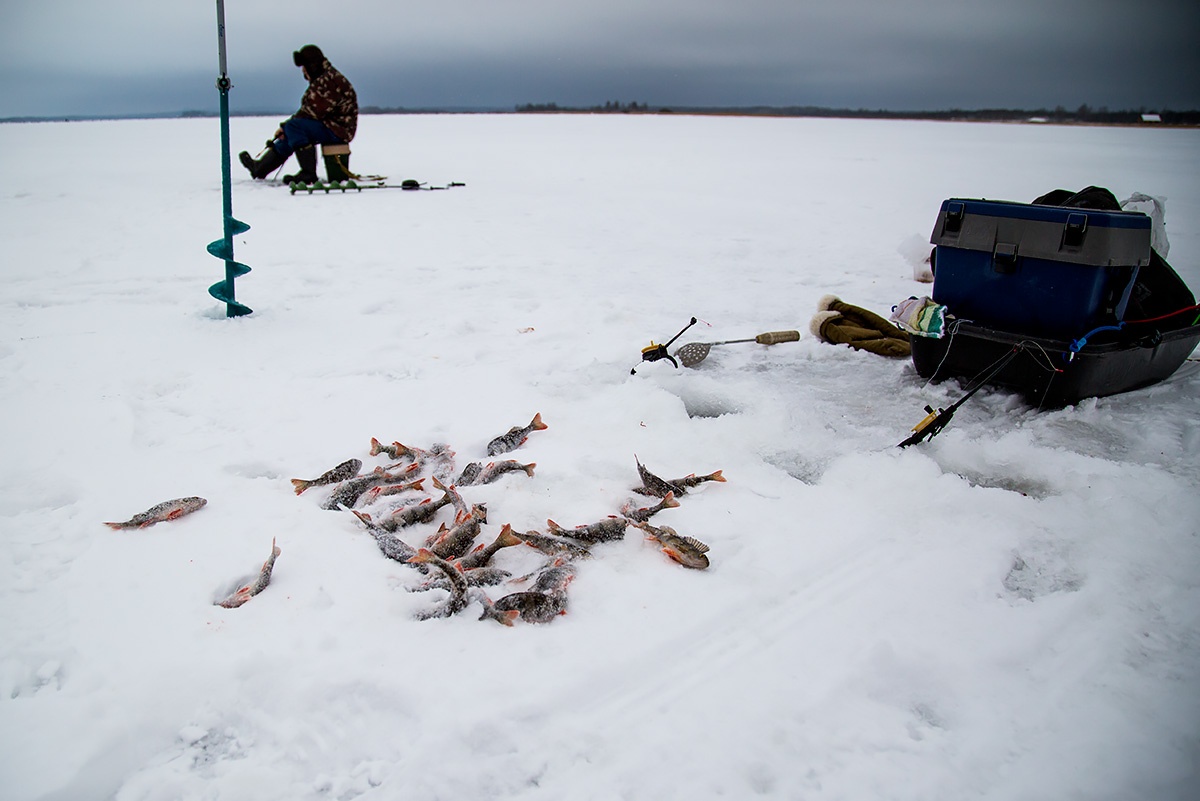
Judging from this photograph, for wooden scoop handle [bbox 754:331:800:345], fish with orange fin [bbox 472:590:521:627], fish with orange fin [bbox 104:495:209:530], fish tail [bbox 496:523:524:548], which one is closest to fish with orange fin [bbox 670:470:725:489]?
fish tail [bbox 496:523:524:548]

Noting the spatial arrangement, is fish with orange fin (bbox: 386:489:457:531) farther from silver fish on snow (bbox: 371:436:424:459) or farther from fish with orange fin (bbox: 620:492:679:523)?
fish with orange fin (bbox: 620:492:679:523)

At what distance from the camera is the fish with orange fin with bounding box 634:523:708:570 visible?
10.1 feet

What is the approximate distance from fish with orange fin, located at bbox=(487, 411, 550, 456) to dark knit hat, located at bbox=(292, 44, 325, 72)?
10744mm

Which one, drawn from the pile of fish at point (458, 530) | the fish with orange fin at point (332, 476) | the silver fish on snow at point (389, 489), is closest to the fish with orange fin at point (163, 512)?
the pile of fish at point (458, 530)

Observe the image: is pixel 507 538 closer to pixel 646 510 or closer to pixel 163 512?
pixel 646 510

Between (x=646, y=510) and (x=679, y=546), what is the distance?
1.03 feet

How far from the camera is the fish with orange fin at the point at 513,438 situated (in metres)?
3.98

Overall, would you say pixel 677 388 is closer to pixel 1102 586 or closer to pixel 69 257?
pixel 1102 586

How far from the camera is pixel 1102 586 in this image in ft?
9.66

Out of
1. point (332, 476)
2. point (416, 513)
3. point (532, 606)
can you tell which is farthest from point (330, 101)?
point (532, 606)

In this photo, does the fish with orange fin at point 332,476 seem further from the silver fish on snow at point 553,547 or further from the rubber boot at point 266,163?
the rubber boot at point 266,163

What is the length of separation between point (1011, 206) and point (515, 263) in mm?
5219

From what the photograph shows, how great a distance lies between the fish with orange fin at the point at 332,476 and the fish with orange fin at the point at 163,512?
41 centimetres

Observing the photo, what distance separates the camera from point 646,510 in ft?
11.1
